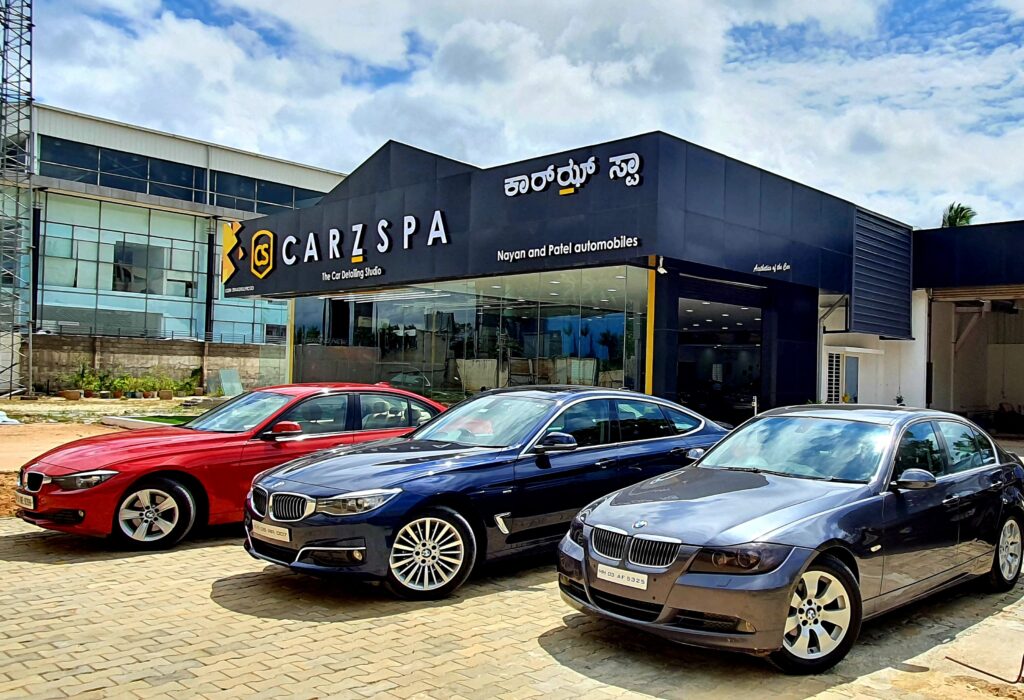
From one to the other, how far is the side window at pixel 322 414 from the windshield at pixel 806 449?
13.9ft

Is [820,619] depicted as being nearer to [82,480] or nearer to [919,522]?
[919,522]

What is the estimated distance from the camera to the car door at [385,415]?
9156mm

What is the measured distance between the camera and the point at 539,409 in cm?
738

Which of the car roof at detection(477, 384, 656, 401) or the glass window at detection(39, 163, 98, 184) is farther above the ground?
the glass window at detection(39, 163, 98, 184)

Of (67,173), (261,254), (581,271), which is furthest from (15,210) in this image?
(581,271)

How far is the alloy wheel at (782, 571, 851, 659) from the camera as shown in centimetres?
464

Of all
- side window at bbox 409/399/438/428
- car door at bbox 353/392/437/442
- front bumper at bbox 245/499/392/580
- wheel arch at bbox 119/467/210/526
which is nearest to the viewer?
front bumper at bbox 245/499/392/580

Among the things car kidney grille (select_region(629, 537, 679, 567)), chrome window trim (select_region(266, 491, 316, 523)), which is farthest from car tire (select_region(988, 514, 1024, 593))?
chrome window trim (select_region(266, 491, 316, 523))

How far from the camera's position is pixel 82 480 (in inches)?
296

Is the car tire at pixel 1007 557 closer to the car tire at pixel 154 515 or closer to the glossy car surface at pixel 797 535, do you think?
Result: the glossy car surface at pixel 797 535

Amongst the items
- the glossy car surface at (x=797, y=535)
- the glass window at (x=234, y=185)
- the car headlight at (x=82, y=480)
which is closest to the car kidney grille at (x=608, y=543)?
the glossy car surface at (x=797, y=535)

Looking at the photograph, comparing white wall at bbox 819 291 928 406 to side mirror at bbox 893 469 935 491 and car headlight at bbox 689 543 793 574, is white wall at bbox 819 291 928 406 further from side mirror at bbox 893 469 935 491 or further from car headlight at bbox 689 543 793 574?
car headlight at bbox 689 543 793 574

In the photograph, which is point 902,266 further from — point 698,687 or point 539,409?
point 698,687

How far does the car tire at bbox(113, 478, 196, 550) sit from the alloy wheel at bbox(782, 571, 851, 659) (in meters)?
5.68
